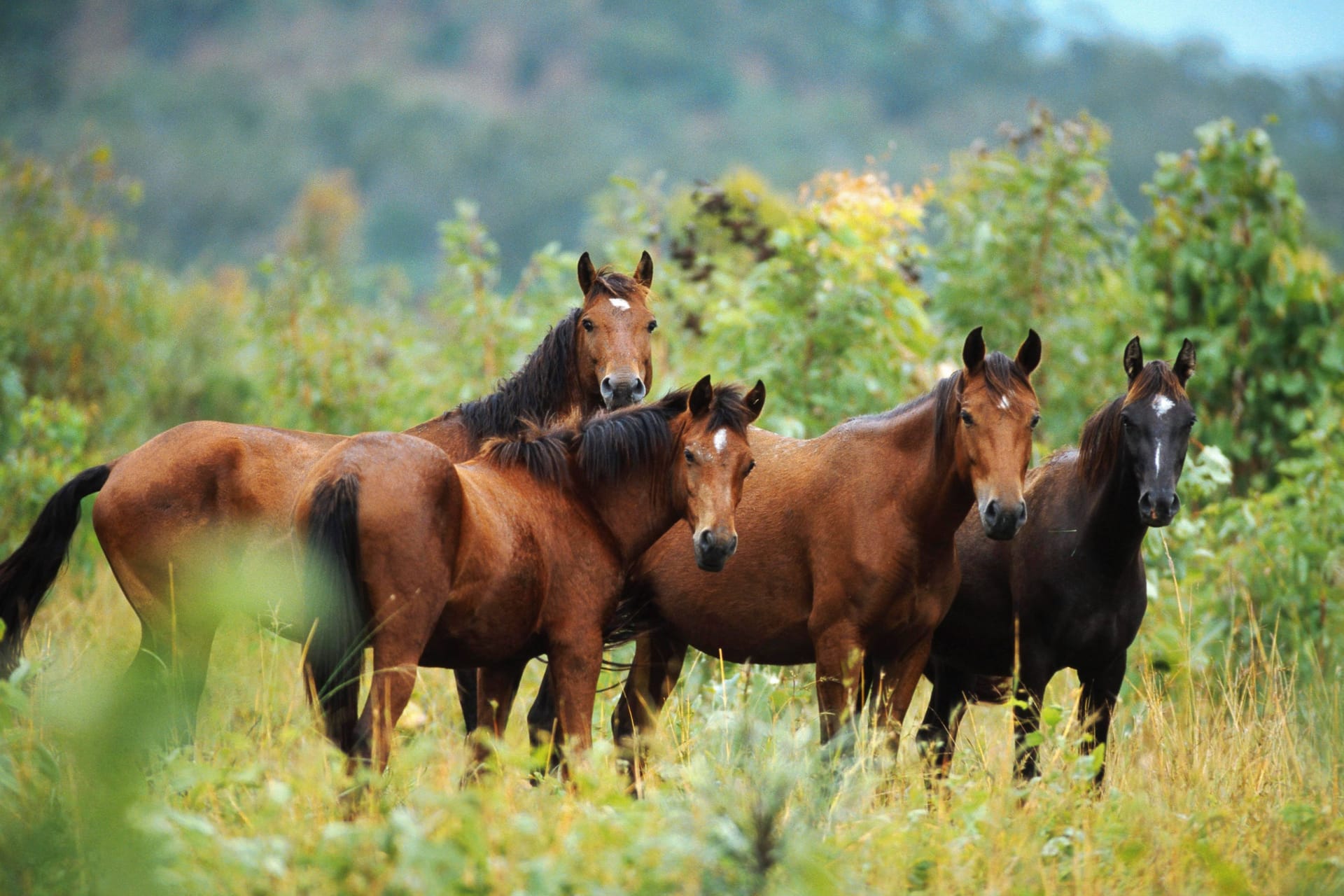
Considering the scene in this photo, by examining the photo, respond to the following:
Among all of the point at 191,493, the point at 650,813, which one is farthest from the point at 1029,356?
the point at 191,493

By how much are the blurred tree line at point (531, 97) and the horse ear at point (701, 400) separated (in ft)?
209

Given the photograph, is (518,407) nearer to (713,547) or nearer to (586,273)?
(586,273)

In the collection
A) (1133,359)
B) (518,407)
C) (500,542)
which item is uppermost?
(1133,359)

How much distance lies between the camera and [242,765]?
439 cm

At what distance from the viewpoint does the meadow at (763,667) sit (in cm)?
378

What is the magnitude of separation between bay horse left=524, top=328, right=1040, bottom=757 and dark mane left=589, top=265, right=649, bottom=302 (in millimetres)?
1121

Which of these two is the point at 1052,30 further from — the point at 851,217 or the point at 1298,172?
the point at 851,217

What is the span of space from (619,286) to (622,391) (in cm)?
67

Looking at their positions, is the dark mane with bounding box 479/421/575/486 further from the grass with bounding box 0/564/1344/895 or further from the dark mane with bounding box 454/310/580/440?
the grass with bounding box 0/564/1344/895

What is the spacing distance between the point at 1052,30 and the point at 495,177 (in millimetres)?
68439

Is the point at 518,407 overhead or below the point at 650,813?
overhead

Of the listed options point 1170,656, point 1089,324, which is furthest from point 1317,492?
point 1089,324

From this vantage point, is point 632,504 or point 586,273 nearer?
point 632,504

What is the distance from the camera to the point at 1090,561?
588 cm
